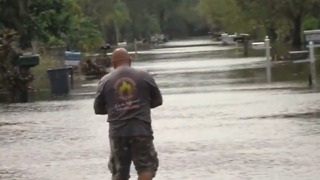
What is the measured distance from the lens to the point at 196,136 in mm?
16578

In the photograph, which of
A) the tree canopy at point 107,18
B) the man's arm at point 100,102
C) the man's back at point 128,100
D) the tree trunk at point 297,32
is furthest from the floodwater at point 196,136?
the tree trunk at point 297,32

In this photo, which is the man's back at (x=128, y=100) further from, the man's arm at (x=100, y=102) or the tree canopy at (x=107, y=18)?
the tree canopy at (x=107, y=18)

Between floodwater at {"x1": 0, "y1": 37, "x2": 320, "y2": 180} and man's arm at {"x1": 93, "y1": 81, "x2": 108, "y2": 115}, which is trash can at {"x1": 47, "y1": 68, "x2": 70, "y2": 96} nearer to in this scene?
floodwater at {"x1": 0, "y1": 37, "x2": 320, "y2": 180}

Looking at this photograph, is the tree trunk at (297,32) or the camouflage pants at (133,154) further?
the tree trunk at (297,32)

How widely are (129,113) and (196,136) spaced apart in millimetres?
7004

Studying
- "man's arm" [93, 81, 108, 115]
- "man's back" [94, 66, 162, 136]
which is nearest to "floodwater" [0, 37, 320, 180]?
"man's arm" [93, 81, 108, 115]

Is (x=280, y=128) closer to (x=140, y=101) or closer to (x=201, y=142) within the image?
(x=201, y=142)

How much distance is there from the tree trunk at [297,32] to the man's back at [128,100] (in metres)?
52.9

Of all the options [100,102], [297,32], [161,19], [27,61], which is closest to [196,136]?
[100,102]

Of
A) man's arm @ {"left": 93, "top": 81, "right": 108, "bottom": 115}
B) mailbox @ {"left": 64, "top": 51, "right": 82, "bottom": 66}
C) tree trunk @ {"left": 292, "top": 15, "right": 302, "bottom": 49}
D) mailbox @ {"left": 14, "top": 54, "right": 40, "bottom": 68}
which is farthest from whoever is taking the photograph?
tree trunk @ {"left": 292, "top": 15, "right": 302, "bottom": 49}

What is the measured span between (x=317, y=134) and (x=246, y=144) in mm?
1470

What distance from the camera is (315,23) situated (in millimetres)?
66438

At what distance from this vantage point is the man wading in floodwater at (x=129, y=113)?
964 centimetres

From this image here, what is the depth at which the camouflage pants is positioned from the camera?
384 inches
